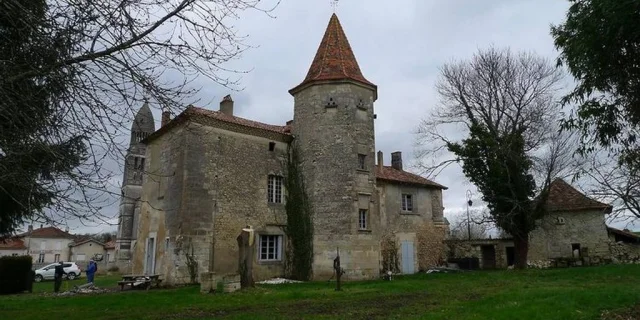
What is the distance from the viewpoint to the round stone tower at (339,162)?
18.9 meters

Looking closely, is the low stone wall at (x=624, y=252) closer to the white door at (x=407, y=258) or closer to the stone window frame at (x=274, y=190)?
the white door at (x=407, y=258)

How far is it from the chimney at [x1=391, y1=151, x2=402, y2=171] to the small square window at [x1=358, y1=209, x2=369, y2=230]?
983cm

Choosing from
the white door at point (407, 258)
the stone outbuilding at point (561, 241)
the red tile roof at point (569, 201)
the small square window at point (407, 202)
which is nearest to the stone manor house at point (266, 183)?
the white door at point (407, 258)

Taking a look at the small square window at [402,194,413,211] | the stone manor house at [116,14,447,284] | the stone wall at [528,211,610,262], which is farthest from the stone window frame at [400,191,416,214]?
the stone wall at [528,211,610,262]

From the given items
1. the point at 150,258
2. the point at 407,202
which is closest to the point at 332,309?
the point at 150,258

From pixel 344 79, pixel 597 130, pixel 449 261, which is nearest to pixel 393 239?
pixel 449 261

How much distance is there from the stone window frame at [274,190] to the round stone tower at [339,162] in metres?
1.23

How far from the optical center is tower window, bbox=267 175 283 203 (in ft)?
66.0

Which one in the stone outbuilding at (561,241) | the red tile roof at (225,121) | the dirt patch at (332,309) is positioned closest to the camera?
the dirt patch at (332,309)

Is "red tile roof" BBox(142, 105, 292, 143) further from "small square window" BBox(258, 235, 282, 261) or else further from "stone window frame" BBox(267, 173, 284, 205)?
"small square window" BBox(258, 235, 282, 261)

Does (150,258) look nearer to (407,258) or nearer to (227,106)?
(227,106)

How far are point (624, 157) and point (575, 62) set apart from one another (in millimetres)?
2668

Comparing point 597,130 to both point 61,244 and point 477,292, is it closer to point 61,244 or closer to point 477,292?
point 477,292

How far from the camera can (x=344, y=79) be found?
2016 centimetres
